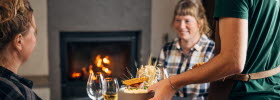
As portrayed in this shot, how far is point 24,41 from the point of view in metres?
1.05

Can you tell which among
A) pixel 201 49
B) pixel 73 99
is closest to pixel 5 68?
pixel 201 49

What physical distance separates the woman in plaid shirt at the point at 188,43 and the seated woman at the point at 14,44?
1.23m

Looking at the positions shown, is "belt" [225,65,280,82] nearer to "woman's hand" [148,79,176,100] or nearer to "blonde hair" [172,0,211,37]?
"woman's hand" [148,79,176,100]

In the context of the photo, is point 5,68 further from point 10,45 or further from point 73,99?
point 73,99

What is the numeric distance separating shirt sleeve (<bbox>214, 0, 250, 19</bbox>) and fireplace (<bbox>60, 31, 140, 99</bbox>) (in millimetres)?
2254

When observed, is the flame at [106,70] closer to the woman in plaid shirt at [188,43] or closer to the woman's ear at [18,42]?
the woman in plaid shirt at [188,43]

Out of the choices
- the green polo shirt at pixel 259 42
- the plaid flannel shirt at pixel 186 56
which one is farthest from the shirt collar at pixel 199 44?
the green polo shirt at pixel 259 42

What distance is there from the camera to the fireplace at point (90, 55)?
3.15m

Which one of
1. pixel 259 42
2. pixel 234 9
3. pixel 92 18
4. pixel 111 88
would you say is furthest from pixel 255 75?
pixel 92 18

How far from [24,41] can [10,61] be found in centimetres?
8

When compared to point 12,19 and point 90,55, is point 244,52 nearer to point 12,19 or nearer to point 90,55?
point 12,19

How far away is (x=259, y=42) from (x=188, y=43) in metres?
1.09

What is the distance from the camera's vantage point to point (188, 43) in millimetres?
2166

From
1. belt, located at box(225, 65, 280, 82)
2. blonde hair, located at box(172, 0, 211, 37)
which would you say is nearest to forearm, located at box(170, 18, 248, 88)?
belt, located at box(225, 65, 280, 82)
